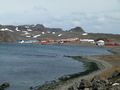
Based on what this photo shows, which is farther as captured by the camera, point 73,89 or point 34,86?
point 34,86

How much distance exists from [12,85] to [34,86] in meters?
2.66

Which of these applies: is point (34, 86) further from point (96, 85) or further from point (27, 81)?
point (96, 85)

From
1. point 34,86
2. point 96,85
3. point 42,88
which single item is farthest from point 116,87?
point 34,86

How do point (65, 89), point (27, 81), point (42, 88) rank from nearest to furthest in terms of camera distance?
point (65, 89) → point (42, 88) → point (27, 81)

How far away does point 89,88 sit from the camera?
2864 cm

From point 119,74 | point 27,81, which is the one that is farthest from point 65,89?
point 27,81

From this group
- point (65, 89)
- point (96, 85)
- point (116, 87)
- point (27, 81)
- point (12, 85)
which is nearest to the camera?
point (116, 87)

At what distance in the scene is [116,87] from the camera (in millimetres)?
25438

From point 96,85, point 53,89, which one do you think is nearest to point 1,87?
point 53,89

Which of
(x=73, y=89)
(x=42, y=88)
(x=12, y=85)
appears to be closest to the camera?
(x=73, y=89)

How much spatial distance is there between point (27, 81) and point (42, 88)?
315 inches

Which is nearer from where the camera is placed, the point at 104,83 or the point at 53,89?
the point at 104,83

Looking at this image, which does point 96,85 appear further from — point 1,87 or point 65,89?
point 1,87

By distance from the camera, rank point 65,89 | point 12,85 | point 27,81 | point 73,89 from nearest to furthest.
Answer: point 73,89
point 65,89
point 12,85
point 27,81
